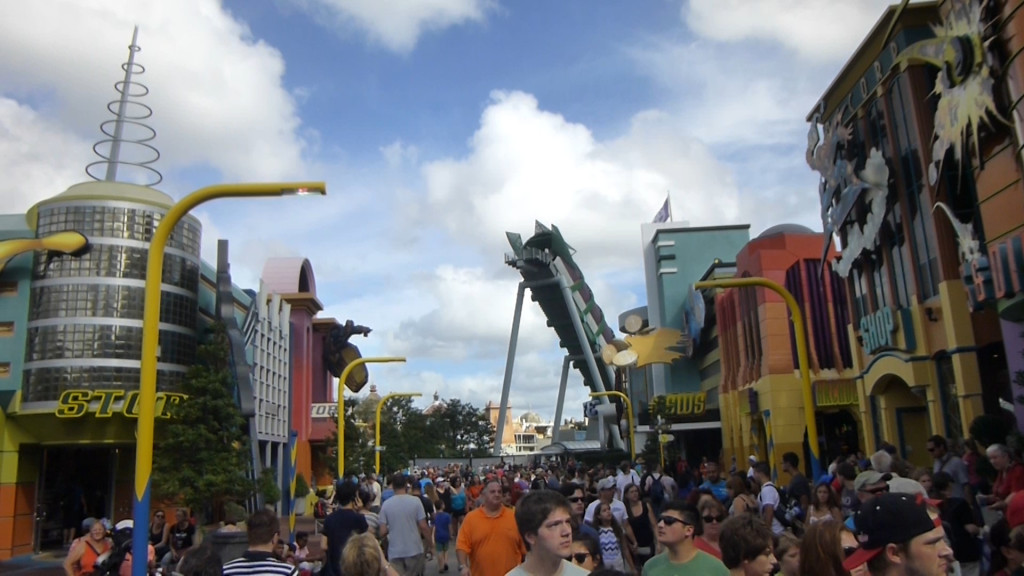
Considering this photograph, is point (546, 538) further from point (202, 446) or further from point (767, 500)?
point (202, 446)

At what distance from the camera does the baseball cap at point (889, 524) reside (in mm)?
3035

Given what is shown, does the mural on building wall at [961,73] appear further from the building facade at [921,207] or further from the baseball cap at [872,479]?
the baseball cap at [872,479]

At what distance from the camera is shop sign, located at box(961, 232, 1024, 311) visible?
45.8 ft

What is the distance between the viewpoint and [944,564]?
306 cm

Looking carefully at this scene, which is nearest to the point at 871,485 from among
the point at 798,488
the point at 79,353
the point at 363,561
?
the point at 363,561

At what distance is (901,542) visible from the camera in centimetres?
304

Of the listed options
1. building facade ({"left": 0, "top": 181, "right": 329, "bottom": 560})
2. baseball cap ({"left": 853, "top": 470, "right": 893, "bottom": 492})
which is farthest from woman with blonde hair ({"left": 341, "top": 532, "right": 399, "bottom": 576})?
building facade ({"left": 0, "top": 181, "right": 329, "bottom": 560})

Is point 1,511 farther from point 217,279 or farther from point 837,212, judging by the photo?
point 837,212

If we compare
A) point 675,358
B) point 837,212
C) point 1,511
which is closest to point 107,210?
point 1,511

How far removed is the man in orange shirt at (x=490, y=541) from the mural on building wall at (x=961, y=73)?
42.0ft

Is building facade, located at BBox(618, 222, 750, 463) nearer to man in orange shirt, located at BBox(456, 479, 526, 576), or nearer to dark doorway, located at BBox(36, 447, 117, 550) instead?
dark doorway, located at BBox(36, 447, 117, 550)

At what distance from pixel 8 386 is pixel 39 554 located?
535 cm

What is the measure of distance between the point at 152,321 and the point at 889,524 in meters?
7.73

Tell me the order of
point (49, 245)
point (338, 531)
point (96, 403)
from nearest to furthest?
point (338, 531)
point (49, 245)
point (96, 403)
